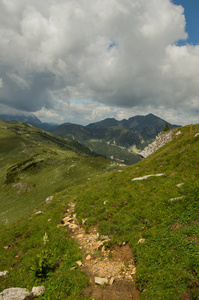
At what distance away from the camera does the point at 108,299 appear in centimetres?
823

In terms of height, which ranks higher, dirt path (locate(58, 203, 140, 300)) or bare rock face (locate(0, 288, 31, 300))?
dirt path (locate(58, 203, 140, 300))

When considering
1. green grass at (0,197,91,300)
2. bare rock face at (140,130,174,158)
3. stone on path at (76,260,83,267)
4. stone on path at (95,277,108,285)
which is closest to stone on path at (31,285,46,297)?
green grass at (0,197,91,300)

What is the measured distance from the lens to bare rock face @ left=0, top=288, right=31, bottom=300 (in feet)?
29.3

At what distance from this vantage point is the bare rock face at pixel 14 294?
8930 mm

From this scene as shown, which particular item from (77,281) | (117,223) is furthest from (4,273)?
(117,223)

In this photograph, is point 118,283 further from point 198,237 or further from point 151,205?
point 151,205

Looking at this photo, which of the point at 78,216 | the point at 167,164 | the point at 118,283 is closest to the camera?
the point at 118,283

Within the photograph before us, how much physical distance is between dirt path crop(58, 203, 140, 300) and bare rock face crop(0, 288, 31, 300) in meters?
3.67

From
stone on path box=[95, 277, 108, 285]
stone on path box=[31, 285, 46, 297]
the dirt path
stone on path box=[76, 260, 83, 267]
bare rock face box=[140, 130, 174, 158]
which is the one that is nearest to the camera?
the dirt path

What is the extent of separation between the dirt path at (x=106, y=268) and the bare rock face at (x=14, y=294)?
367 cm

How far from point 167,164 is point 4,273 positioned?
22.6 meters

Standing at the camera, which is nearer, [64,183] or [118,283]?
[118,283]

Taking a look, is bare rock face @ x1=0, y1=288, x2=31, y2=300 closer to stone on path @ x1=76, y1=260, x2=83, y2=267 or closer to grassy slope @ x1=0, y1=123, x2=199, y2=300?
grassy slope @ x1=0, y1=123, x2=199, y2=300

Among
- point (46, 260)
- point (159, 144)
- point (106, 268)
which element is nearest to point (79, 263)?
point (106, 268)
